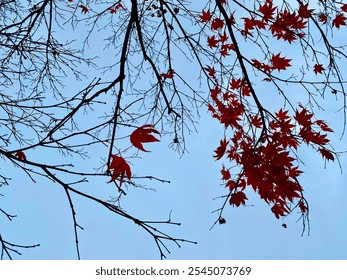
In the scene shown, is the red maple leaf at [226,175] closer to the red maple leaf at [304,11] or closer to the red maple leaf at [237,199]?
the red maple leaf at [237,199]

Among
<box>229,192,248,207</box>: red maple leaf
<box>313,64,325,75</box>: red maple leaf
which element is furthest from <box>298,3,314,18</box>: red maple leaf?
<box>229,192,248,207</box>: red maple leaf

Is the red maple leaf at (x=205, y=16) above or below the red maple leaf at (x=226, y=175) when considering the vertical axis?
above

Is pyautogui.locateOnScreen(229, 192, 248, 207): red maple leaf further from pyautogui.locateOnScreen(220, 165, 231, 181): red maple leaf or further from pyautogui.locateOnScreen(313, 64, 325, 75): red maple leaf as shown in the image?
pyautogui.locateOnScreen(313, 64, 325, 75): red maple leaf

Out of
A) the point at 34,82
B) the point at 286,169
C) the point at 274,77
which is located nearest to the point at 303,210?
the point at 286,169

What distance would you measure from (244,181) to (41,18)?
3083mm

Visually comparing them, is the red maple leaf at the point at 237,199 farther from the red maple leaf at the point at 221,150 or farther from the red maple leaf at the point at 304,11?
the red maple leaf at the point at 304,11

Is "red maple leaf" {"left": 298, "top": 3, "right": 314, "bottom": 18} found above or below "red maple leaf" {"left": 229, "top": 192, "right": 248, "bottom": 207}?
above

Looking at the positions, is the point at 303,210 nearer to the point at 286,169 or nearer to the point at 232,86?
the point at 286,169

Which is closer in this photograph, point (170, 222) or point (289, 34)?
point (170, 222)

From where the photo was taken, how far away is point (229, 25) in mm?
3766

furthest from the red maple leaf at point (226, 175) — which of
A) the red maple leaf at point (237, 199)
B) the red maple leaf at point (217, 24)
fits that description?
the red maple leaf at point (217, 24)

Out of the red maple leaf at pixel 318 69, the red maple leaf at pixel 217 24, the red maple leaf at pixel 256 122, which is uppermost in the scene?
the red maple leaf at pixel 217 24

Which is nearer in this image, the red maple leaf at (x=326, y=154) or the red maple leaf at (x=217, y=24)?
the red maple leaf at (x=326, y=154)

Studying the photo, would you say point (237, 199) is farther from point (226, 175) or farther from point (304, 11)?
point (304, 11)
